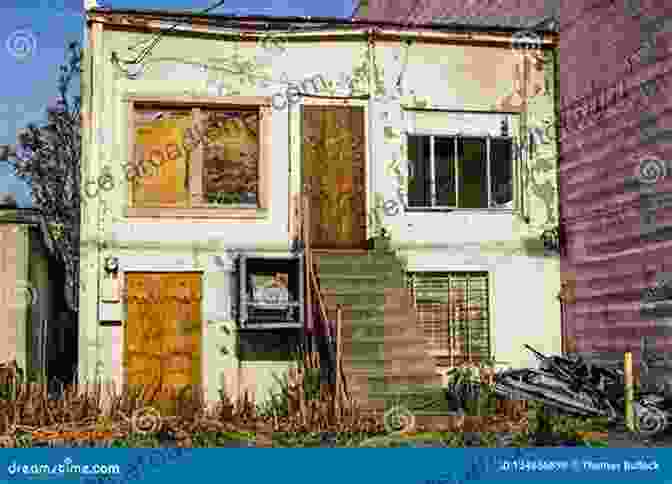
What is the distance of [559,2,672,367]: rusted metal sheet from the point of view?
1273 cm

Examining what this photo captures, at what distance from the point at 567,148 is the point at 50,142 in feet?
55.9

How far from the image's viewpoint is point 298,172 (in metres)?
14.8

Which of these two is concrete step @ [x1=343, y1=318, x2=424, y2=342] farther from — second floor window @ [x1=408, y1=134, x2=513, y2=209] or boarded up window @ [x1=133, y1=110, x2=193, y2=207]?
boarded up window @ [x1=133, y1=110, x2=193, y2=207]

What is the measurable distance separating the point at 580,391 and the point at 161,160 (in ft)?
25.4

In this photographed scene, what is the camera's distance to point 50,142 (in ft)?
86.3

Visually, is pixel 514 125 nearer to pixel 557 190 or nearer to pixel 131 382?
pixel 557 190

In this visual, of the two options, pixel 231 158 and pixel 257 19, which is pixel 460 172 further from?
pixel 257 19

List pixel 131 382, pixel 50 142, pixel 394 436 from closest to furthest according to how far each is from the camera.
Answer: pixel 394 436 < pixel 131 382 < pixel 50 142

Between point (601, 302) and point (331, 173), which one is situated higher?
point (331, 173)

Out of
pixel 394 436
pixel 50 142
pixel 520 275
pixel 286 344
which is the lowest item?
pixel 394 436

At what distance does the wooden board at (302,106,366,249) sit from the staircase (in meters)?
0.55

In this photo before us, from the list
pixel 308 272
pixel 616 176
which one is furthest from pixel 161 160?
pixel 616 176

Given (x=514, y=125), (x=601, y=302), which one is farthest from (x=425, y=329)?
(x=514, y=125)

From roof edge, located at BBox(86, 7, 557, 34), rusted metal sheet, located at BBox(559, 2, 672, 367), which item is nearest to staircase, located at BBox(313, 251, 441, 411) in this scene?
rusted metal sheet, located at BBox(559, 2, 672, 367)
